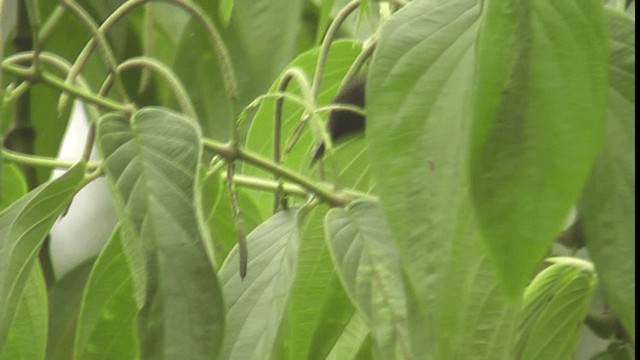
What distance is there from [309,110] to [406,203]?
119 mm

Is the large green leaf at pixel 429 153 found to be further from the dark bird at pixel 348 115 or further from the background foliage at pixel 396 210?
the dark bird at pixel 348 115

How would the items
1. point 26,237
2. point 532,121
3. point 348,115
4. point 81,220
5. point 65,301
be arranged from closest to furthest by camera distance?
point 532,121
point 26,237
point 348,115
point 65,301
point 81,220

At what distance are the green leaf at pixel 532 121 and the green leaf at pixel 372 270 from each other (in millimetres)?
98

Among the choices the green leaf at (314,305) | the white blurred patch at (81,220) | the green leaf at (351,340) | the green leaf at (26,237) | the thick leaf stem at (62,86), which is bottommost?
the white blurred patch at (81,220)

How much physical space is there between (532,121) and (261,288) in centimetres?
16

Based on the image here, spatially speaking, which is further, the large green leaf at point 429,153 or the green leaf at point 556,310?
the green leaf at point 556,310

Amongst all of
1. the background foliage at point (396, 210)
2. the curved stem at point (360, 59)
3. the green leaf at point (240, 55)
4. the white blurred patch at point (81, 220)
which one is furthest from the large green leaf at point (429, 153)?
the white blurred patch at point (81, 220)

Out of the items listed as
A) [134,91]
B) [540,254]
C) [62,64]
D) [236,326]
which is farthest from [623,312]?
[134,91]

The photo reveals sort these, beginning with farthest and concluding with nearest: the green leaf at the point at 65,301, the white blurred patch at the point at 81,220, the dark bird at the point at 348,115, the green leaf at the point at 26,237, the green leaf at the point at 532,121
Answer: the white blurred patch at the point at 81,220 < the green leaf at the point at 65,301 < the dark bird at the point at 348,115 < the green leaf at the point at 26,237 < the green leaf at the point at 532,121

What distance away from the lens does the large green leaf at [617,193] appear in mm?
358

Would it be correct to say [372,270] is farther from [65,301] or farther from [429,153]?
[65,301]

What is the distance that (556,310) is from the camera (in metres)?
0.50

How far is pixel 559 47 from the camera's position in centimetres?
34

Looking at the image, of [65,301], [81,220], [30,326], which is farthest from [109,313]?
[81,220]
